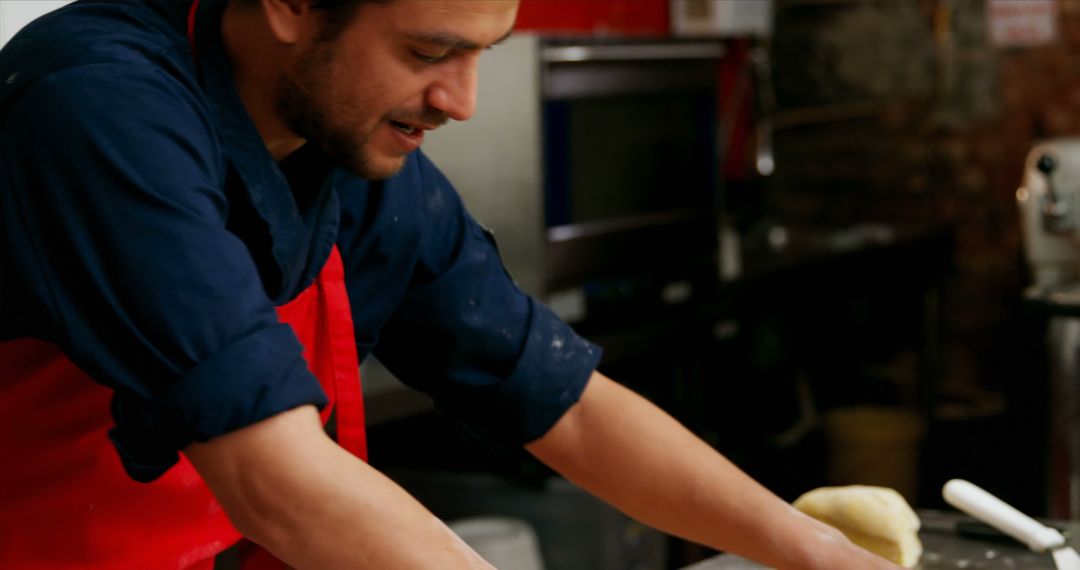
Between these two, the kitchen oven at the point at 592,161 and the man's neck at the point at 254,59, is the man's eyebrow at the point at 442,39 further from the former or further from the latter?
the kitchen oven at the point at 592,161

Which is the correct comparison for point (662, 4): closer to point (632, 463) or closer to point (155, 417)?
point (632, 463)

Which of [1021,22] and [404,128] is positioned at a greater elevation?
[404,128]

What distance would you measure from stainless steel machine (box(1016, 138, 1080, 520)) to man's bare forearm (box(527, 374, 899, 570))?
84.2 inches

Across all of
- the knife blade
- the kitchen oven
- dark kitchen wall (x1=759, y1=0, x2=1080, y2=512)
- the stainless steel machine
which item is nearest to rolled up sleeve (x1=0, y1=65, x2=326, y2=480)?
the knife blade

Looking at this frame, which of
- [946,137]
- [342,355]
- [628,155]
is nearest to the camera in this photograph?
[342,355]

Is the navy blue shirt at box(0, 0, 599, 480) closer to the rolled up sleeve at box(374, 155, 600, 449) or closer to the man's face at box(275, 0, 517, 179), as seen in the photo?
the man's face at box(275, 0, 517, 179)

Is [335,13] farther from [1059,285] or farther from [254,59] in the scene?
[1059,285]

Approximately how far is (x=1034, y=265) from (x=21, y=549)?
119 inches

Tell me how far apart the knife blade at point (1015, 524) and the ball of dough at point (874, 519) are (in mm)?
63

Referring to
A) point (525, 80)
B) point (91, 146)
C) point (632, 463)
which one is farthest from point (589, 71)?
point (91, 146)

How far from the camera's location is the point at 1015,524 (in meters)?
1.44

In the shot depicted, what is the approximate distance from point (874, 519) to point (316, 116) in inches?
28.5

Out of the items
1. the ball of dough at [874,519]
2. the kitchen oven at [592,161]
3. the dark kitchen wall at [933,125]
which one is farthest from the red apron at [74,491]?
the dark kitchen wall at [933,125]

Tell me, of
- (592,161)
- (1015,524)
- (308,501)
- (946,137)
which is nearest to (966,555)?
(1015,524)
